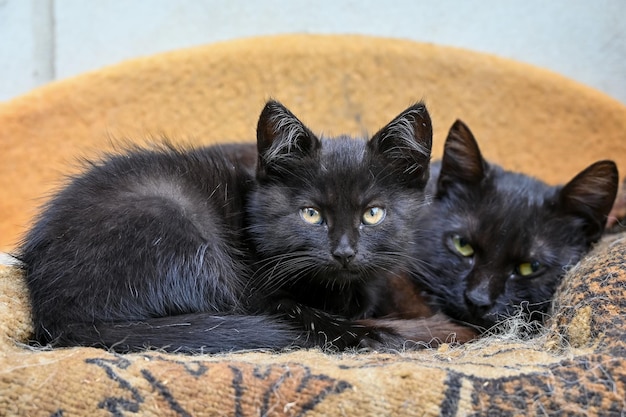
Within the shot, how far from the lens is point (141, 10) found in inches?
131

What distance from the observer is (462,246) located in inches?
83.8

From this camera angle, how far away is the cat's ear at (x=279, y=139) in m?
1.74

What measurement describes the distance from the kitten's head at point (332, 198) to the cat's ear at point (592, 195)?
0.52 meters

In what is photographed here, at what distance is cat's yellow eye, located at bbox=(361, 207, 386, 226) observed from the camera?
180 centimetres

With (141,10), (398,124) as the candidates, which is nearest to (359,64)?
(141,10)

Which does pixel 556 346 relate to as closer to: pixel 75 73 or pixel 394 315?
pixel 394 315

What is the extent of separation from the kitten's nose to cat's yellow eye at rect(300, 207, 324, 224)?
0.11m

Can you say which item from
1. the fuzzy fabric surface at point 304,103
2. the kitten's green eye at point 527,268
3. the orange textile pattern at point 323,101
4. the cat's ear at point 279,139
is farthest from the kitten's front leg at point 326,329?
the orange textile pattern at point 323,101

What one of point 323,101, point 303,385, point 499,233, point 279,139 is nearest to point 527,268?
point 499,233

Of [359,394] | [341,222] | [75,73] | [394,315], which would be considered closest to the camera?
[359,394]

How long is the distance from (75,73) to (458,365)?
2750mm

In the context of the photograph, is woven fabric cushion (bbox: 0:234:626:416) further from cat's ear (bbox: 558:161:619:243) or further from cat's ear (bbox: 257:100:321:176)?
cat's ear (bbox: 558:161:619:243)

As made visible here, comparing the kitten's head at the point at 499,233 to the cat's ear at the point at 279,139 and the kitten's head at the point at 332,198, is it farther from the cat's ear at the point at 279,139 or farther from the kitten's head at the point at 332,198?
the cat's ear at the point at 279,139

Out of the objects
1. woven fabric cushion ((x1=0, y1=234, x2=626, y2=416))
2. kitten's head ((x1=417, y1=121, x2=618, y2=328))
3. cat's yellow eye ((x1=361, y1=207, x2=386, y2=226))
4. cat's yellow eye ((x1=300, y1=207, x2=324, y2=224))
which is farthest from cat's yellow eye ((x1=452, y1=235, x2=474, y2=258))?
woven fabric cushion ((x1=0, y1=234, x2=626, y2=416))
